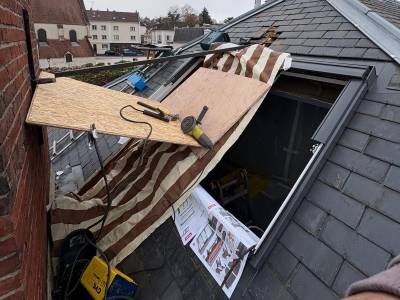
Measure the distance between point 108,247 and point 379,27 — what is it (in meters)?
3.79

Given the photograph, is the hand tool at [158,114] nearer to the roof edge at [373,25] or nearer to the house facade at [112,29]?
the roof edge at [373,25]

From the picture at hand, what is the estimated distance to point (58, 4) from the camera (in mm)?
39812

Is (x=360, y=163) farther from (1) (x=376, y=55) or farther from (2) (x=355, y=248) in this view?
(1) (x=376, y=55)

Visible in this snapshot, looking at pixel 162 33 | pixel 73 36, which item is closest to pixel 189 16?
pixel 162 33

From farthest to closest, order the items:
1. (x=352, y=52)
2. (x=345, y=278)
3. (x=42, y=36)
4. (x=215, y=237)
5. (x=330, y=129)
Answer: (x=42, y=36) → (x=352, y=52) → (x=215, y=237) → (x=330, y=129) → (x=345, y=278)

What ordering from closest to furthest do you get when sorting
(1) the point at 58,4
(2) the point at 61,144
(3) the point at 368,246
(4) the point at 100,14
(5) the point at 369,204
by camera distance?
(3) the point at 368,246 → (5) the point at 369,204 → (2) the point at 61,144 → (1) the point at 58,4 → (4) the point at 100,14

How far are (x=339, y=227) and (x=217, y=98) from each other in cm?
174

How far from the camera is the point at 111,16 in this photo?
5647 centimetres

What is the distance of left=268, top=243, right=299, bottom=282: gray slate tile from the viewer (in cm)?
193

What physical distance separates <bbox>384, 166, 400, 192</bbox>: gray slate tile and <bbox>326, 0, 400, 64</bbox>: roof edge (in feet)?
4.04

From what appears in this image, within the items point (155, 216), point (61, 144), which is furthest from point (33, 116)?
point (61, 144)

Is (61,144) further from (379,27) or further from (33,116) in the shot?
(379,27)

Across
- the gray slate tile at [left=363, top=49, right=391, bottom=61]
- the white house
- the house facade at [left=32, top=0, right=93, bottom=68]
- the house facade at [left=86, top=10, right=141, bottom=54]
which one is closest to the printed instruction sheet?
the gray slate tile at [left=363, top=49, right=391, bottom=61]

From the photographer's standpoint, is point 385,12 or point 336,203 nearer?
point 336,203
